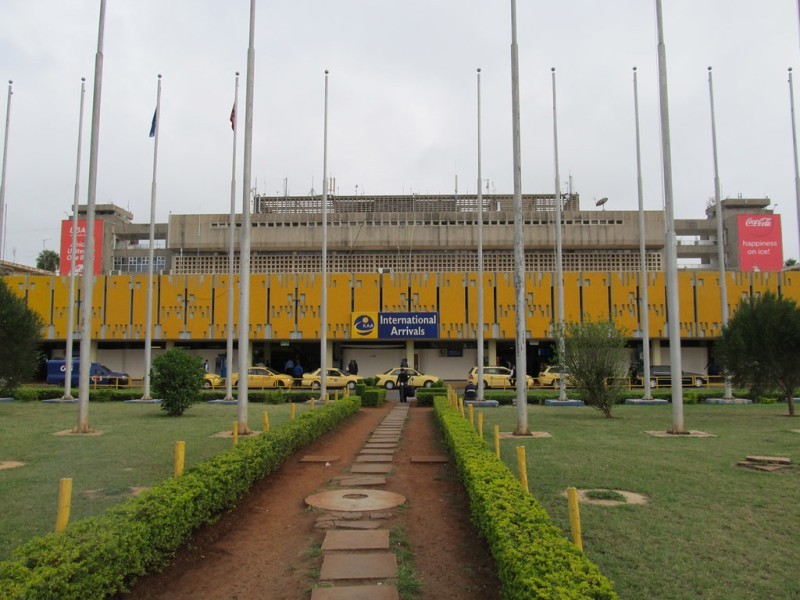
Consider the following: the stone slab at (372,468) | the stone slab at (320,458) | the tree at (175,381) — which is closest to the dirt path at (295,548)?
the stone slab at (372,468)

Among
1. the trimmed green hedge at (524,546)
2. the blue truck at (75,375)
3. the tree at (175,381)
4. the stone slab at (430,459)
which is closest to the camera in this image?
the trimmed green hedge at (524,546)

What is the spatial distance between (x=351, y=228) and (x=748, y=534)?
46749 millimetres

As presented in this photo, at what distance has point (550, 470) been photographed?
1026cm

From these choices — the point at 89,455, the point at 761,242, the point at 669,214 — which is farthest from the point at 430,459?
the point at 761,242

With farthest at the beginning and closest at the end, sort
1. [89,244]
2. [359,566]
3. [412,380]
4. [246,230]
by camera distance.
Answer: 1. [412,380]
2. [89,244]
3. [246,230]
4. [359,566]

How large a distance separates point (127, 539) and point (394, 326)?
119 feet

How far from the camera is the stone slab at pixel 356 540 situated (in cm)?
642

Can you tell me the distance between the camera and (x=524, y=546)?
493 cm

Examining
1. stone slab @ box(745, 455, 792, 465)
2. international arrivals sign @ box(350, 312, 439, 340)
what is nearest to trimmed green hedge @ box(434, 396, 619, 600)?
stone slab @ box(745, 455, 792, 465)

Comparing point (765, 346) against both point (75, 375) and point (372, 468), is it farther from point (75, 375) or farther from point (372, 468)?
point (75, 375)

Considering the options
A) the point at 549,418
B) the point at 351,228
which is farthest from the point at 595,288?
the point at 549,418

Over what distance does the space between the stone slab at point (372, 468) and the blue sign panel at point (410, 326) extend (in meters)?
29.9

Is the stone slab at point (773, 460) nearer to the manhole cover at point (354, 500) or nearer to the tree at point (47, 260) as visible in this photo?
the manhole cover at point (354, 500)

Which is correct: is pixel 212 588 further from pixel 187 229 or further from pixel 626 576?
pixel 187 229
